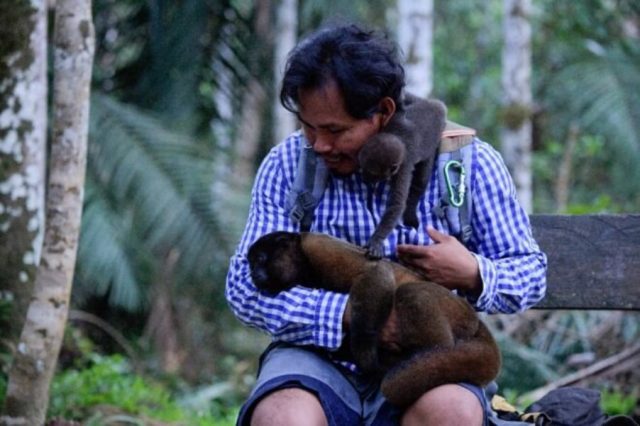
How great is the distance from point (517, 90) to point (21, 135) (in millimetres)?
5541

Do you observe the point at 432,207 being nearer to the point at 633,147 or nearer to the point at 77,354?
the point at 77,354

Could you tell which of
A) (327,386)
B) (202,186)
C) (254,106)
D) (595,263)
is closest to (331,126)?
(327,386)

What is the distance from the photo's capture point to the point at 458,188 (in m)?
3.67

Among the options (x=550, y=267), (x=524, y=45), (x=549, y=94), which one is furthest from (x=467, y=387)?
(x=549, y=94)

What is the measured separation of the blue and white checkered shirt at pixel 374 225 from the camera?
3566 millimetres

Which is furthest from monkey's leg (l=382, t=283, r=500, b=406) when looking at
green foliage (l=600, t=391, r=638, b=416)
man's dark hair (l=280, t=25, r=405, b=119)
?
green foliage (l=600, t=391, r=638, b=416)

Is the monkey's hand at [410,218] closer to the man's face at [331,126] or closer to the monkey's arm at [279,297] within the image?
the man's face at [331,126]

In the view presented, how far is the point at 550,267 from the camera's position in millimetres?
4336

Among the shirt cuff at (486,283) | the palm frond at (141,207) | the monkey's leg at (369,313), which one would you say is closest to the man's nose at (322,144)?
the monkey's leg at (369,313)

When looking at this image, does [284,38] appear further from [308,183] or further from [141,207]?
[308,183]

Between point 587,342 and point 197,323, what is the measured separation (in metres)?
4.23

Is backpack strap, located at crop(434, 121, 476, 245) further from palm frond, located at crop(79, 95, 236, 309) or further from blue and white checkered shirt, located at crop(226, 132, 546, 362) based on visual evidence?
palm frond, located at crop(79, 95, 236, 309)

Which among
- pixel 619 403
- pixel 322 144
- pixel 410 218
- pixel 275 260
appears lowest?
pixel 619 403

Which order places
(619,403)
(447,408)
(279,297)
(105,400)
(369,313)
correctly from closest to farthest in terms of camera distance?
(447,408), (369,313), (279,297), (105,400), (619,403)
